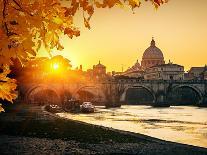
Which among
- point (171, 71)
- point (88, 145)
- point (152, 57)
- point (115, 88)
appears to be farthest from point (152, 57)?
point (88, 145)

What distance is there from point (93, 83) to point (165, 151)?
7145cm

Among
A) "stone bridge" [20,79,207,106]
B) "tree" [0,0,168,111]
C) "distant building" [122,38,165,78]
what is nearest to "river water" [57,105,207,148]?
"tree" [0,0,168,111]

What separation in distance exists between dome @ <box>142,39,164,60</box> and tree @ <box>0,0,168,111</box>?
141 m

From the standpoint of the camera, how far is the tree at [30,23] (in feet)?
10.5

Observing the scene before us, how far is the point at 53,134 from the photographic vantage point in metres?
19.4

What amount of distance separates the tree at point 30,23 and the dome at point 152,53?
140618 mm

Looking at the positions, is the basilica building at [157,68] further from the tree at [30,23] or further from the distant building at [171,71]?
the tree at [30,23]

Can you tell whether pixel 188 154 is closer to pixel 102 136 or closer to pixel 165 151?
pixel 165 151

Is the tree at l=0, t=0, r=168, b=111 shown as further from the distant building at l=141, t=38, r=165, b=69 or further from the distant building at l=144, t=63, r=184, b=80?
the distant building at l=141, t=38, r=165, b=69

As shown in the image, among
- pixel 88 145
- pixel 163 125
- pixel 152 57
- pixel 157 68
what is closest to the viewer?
pixel 88 145

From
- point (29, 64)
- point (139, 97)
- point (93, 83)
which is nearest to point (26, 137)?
point (29, 64)

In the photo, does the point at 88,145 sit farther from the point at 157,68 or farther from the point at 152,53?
the point at 152,53

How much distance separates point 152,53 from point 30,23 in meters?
142

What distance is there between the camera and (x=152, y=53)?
144 m
